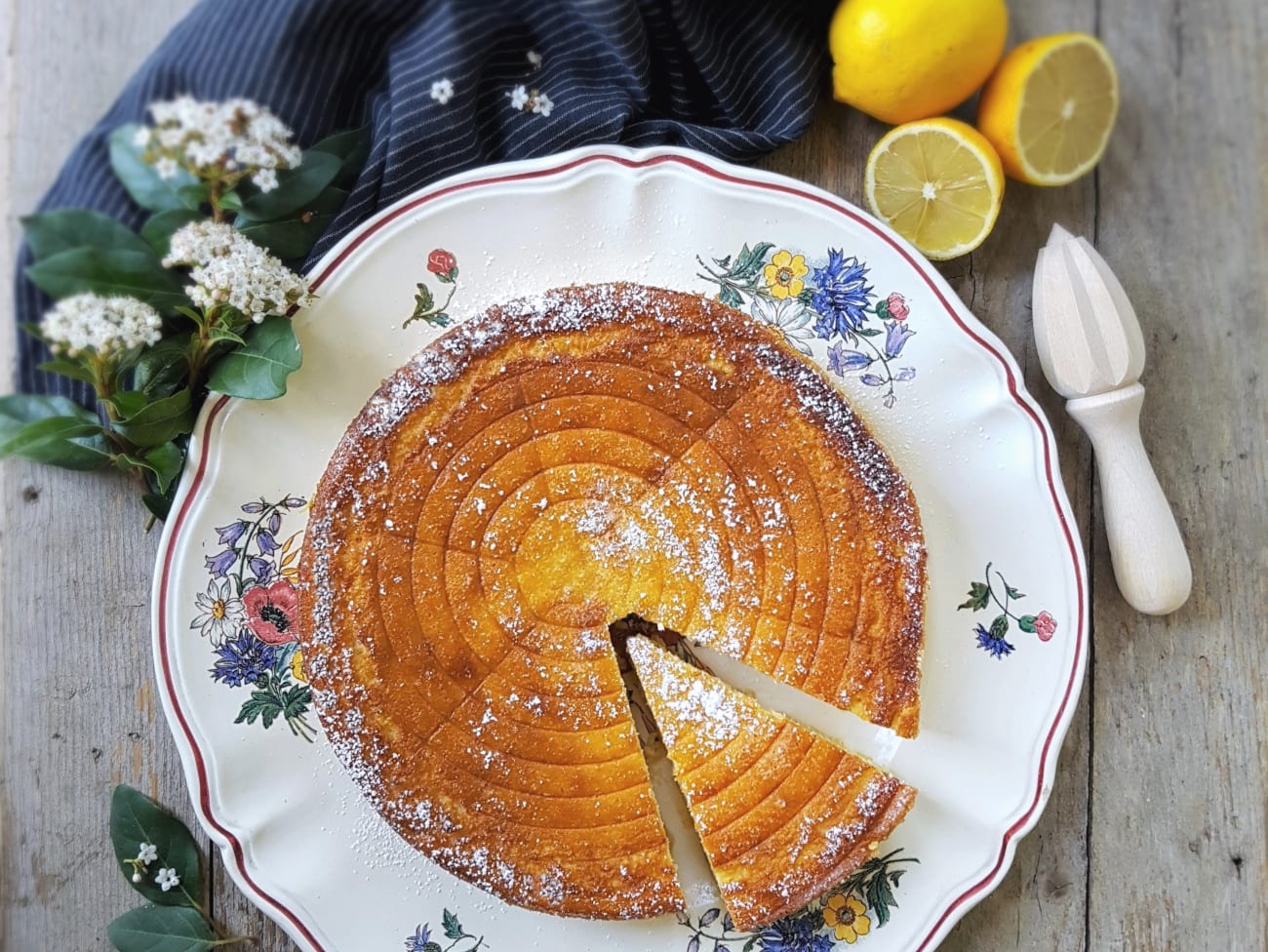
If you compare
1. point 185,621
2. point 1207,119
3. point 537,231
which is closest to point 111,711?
point 185,621

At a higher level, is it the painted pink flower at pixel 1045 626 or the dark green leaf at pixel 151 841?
the dark green leaf at pixel 151 841

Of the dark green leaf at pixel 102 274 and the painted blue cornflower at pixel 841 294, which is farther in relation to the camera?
the painted blue cornflower at pixel 841 294

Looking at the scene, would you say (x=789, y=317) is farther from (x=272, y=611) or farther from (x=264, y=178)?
(x=272, y=611)

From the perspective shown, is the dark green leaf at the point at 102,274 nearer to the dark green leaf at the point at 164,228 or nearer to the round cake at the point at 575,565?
the dark green leaf at the point at 164,228

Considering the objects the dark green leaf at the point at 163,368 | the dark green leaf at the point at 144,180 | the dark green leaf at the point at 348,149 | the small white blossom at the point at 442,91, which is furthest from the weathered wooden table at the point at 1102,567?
the small white blossom at the point at 442,91

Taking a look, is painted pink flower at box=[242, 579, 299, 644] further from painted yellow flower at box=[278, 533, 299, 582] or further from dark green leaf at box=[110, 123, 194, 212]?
dark green leaf at box=[110, 123, 194, 212]

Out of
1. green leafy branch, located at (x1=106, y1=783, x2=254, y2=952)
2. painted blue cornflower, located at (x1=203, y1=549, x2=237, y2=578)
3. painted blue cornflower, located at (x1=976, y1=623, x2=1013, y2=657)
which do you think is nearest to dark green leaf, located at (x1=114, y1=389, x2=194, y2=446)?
painted blue cornflower, located at (x1=203, y1=549, x2=237, y2=578)

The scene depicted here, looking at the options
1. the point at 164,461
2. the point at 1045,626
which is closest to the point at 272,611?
the point at 164,461

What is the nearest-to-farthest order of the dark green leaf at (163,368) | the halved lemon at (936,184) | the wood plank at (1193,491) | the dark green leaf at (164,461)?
the dark green leaf at (163,368), the dark green leaf at (164,461), the halved lemon at (936,184), the wood plank at (1193,491)
